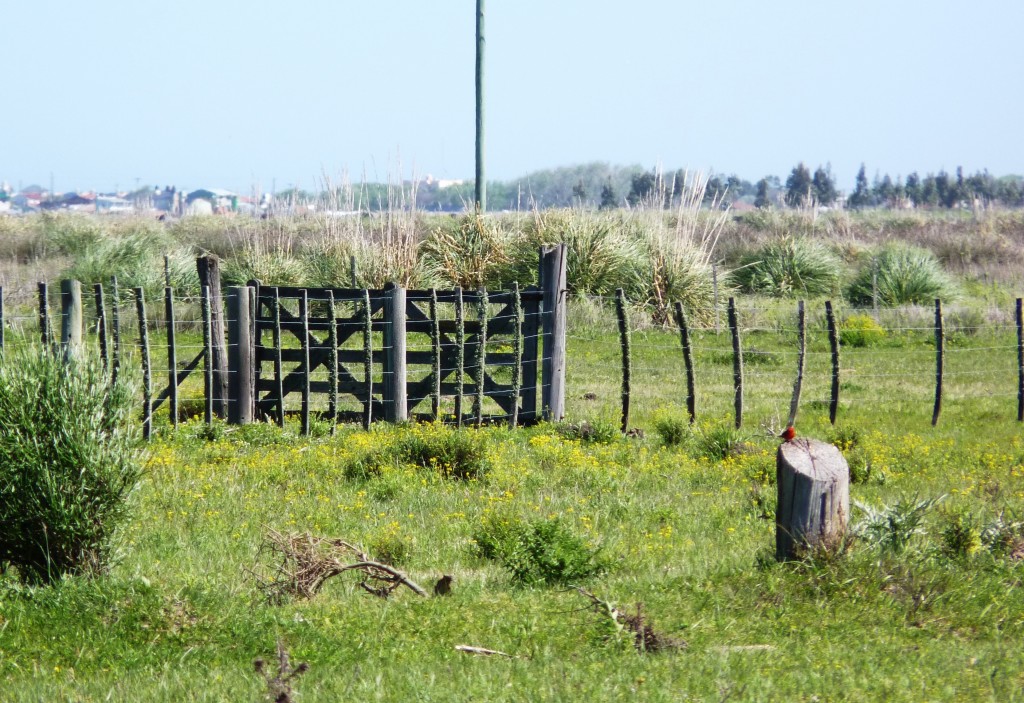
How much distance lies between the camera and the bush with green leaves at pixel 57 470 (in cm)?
672

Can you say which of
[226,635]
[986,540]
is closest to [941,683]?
[986,540]

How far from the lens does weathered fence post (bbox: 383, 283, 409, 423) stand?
14.1 meters

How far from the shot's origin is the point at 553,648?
5.82 m

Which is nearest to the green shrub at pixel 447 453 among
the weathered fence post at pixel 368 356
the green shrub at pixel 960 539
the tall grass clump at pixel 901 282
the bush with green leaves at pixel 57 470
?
the weathered fence post at pixel 368 356

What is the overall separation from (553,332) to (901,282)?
14362 mm

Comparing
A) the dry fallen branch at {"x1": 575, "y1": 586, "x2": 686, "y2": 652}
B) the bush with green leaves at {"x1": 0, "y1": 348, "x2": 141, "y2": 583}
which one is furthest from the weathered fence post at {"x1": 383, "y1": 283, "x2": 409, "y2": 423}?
the dry fallen branch at {"x1": 575, "y1": 586, "x2": 686, "y2": 652}

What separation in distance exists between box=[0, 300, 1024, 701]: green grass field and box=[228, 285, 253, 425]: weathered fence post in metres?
1.36

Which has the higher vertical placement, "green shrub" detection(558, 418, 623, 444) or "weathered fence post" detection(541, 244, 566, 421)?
"weathered fence post" detection(541, 244, 566, 421)

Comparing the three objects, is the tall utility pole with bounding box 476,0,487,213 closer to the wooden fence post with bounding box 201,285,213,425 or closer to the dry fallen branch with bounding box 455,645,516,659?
the wooden fence post with bounding box 201,285,213,425

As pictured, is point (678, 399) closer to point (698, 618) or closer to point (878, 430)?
point (878, 430)

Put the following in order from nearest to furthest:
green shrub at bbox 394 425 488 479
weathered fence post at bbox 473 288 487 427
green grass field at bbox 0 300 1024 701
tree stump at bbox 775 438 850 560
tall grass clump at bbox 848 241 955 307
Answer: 1. green grass field at bbox 0 300 1024 701
2. tree stump at bbox 775 438 850 560
3. green shrub at bbox 394 425 488 479
4. weathered fence post at bbox 473 288 487 427
5. tall grass clump at bbox 848 241 955 307

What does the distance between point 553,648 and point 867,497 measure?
16.3 ft

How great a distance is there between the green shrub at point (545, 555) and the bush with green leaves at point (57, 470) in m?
2.41

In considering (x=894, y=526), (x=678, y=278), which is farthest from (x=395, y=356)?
(x=678, y=278)
